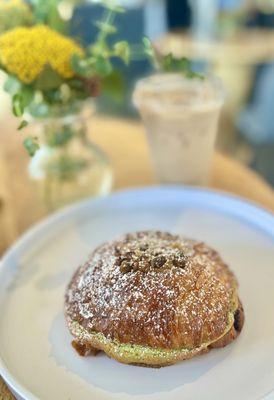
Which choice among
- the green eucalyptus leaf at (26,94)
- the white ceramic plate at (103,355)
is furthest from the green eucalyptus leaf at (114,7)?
the white ceramic plate at (103,355)

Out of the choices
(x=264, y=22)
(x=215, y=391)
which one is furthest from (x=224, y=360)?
(x=264, y=22)

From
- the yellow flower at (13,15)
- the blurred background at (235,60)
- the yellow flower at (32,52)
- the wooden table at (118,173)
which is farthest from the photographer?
the blurred background at (235,60)

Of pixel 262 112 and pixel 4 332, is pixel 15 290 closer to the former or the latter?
pixel 4 332

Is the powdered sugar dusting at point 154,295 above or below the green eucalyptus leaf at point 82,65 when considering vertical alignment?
below

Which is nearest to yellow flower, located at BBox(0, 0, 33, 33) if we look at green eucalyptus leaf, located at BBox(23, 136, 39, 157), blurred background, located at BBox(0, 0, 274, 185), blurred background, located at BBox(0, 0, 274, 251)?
blurred background, located at BBox(0, 0, 274, 251)

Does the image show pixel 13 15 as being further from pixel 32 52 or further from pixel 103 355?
pixel 103 355

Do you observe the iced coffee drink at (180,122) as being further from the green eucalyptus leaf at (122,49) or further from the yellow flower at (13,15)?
the yellow flower at (13,15)
